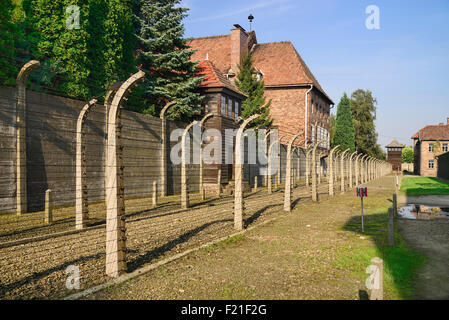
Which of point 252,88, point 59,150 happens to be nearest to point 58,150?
point 59,150

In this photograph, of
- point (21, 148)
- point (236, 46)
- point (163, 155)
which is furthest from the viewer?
point (236, 46)

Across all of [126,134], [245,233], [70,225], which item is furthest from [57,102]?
[245,233]

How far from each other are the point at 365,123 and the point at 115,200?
76959 mm

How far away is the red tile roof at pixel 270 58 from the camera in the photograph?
143 feet

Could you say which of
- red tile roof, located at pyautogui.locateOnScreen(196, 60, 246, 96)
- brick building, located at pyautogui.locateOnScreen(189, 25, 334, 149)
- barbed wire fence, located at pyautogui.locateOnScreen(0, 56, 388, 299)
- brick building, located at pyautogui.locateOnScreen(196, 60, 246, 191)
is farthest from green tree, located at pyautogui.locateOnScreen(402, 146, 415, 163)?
barbed wire fence, located at pyautogui.locateOnScreen(0, 56, 388, 299)

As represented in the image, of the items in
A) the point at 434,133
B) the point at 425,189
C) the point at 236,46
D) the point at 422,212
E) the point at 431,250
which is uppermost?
the point at 236,46

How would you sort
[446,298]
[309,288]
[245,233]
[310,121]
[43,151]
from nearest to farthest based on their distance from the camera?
[446,298] < [309,288] < [245,233] < [43,151] < [310,121]

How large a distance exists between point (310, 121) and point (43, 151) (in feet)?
119

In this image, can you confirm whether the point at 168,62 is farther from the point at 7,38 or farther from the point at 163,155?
the point at 7,38

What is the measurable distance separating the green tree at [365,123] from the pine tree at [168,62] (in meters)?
57.6

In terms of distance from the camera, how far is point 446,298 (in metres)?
5.28

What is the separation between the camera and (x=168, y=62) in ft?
75.7
